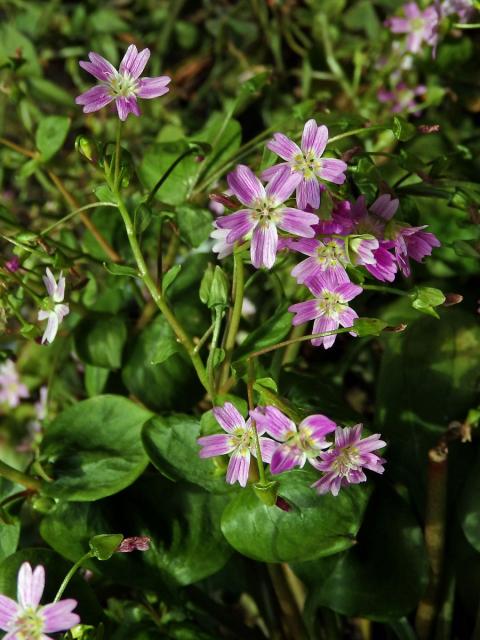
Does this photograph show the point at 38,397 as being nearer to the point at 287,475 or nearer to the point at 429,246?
the point at 287,475

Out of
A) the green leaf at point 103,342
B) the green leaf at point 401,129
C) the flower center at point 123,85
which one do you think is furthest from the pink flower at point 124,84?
the green leaf at point 103,342

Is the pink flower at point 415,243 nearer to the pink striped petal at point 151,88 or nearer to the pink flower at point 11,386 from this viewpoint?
the pink striped petal at point 151,88

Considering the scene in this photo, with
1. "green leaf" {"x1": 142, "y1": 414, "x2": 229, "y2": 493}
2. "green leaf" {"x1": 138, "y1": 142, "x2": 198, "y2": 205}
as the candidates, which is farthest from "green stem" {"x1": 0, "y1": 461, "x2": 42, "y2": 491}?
"green leaf" {"x1": 138, "y1": 142, "x2": 198, "y2": 205}

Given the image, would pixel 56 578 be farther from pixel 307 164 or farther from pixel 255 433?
pixel 307 164

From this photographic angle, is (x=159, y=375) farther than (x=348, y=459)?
Yes

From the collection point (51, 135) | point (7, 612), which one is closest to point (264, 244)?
point (7, 612)

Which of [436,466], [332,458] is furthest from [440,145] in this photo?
[332,458]
